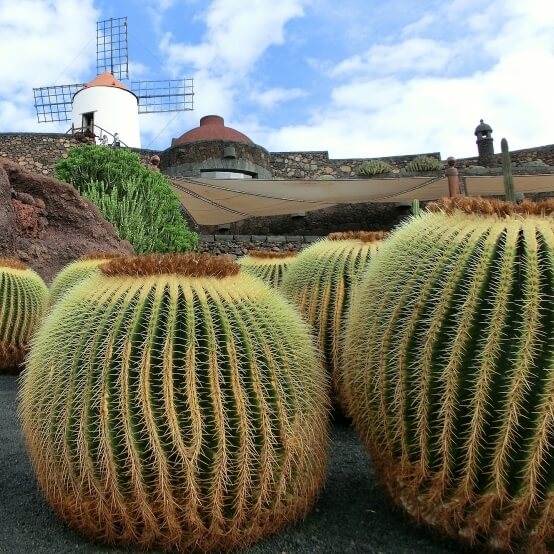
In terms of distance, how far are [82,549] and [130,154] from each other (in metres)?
8.49

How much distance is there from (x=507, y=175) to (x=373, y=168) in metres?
14.7

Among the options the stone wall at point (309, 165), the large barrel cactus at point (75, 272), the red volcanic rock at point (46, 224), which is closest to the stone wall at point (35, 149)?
the stone wall at point (309, 165)

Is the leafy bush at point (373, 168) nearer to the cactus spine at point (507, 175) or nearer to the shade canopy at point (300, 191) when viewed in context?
the shade canopy at point (300, 191)

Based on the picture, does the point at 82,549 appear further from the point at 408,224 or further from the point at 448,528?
the point at 408,224

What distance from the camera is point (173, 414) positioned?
167 centimetres

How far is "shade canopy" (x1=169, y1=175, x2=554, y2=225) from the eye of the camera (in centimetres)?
1152

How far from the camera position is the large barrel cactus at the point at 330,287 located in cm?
285

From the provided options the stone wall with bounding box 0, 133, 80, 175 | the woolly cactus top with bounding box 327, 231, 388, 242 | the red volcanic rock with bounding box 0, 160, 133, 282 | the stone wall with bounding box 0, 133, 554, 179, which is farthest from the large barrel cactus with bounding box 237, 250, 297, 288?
the stone wall with bounding box 0, 133, 80, 175

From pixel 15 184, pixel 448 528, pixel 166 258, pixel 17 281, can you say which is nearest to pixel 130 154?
pixel 15 184

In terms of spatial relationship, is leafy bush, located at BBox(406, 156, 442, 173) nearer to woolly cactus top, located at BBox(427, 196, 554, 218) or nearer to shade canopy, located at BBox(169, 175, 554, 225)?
shade canopy, located at BBox(169, 175, 554, 225)

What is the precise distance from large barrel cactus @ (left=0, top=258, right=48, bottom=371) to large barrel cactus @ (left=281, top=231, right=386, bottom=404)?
298 cm

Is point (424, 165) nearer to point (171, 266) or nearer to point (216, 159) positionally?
point (216, 159)

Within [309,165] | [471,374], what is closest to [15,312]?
[471,374]

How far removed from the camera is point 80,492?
1.79 m
